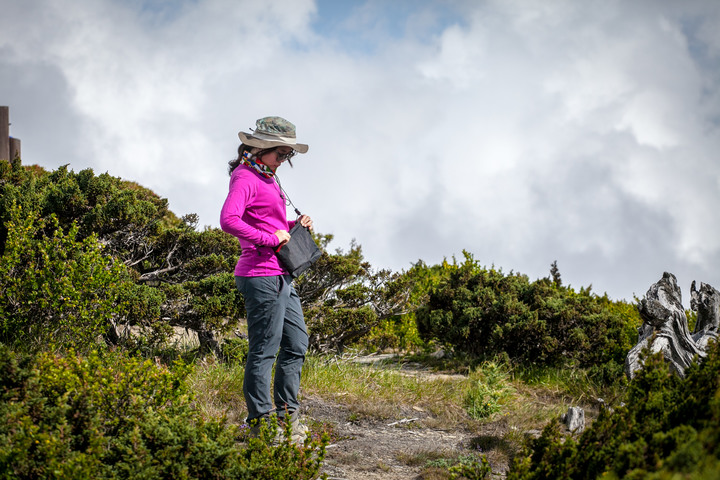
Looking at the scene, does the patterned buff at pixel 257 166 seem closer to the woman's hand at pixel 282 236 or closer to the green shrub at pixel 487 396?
the woman's hand at pixel 282 236

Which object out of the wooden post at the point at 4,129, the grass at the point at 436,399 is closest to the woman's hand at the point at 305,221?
the grass at the point at 436,399

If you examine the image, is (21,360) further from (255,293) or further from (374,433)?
(374,433)

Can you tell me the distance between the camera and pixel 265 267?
408 cm

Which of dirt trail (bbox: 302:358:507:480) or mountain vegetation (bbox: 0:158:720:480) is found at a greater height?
mountain vegetation (bbox: 0:158:720:480)

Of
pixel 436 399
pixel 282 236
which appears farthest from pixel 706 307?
pixel 282 236

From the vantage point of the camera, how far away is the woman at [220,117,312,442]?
4.05m

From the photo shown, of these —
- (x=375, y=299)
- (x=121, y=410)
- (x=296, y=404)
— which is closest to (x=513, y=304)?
(x=375, y=299)

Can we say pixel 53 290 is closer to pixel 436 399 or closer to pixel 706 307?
pixel 436 399

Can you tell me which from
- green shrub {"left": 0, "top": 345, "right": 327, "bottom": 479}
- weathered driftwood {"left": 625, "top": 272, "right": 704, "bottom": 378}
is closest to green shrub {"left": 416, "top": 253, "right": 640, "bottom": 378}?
weathered driftwood {"left": 625, "top": 272, "right": 704, "bottom": 378}

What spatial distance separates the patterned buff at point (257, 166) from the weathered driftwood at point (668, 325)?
11.1 ft

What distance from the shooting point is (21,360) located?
3.25 m

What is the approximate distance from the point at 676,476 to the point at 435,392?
16.3 ft

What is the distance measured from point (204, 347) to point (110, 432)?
351cm

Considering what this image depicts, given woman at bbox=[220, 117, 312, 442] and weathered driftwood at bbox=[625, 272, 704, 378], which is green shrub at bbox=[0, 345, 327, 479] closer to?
woman at bbox=[220, 117, 312, 442]
